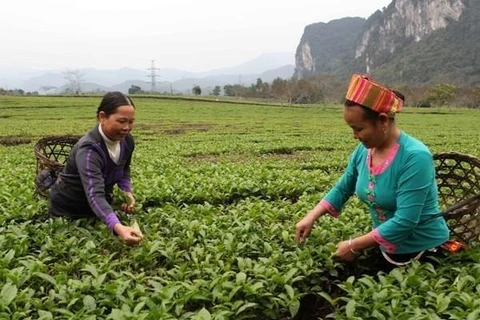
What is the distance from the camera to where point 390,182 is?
315 centimetres

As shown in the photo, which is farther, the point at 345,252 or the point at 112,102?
the point at 112,102

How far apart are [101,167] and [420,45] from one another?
16195cm

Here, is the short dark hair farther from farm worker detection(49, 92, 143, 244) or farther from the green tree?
the green tree

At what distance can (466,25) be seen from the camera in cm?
14462

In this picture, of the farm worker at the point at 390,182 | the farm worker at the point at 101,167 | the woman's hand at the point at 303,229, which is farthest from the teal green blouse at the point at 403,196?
Answer: the farm worker at the point at 101,167

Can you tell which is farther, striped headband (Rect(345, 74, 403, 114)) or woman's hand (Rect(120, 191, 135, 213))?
woman's hand (Rect(120, 191, 135, 213))

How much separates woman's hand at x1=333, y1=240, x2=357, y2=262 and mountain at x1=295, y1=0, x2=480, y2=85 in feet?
397

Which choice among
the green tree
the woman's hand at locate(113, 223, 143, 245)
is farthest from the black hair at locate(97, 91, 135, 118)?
the green tree

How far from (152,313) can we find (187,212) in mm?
2228

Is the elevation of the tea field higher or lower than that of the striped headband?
lower

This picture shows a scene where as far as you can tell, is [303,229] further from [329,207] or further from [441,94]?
[441,94]

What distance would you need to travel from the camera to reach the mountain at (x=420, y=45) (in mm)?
124438

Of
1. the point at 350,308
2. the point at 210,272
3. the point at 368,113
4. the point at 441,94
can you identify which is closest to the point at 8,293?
the point at 210,272

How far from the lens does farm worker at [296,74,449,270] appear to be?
2.99 metres
